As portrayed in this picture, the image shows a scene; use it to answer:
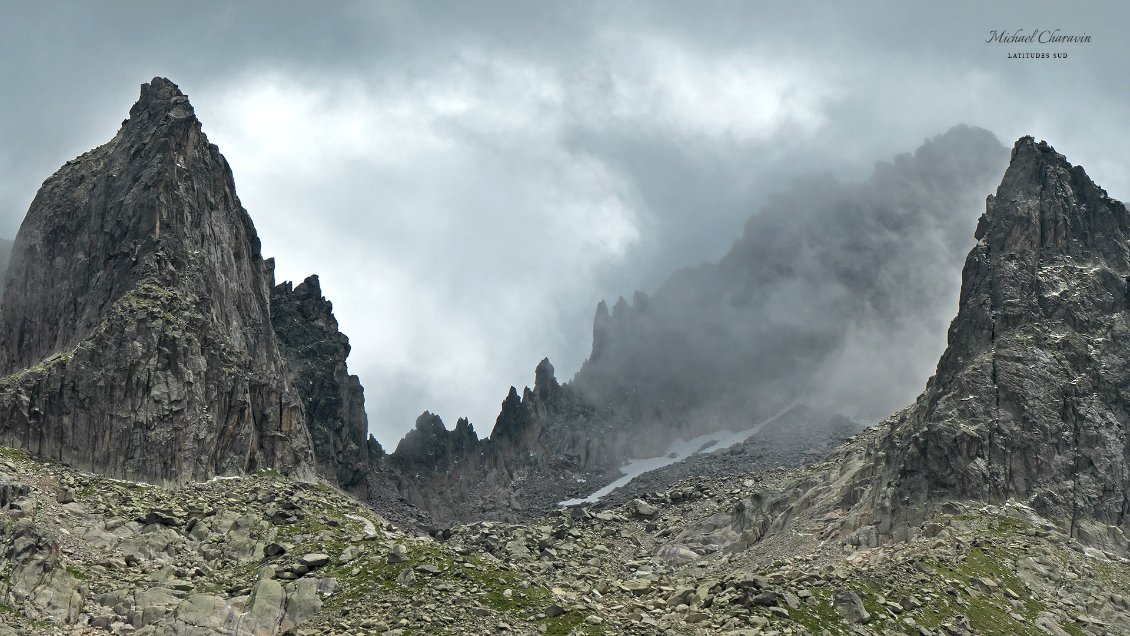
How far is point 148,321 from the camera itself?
129m

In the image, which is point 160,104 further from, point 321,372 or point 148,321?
point 321,372

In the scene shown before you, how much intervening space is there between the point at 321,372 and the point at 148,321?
203 feet

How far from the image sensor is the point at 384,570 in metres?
89.8

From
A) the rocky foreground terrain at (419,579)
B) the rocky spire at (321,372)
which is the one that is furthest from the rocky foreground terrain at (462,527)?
the rocky spire at (321,372)

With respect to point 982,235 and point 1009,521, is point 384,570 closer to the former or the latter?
point 1009,521

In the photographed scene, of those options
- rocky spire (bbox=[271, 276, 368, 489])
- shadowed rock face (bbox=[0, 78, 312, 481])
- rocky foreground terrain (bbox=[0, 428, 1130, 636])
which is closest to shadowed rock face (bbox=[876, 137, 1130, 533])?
rocky foreground terrain (bbox=[0, 428, 1130, 636])

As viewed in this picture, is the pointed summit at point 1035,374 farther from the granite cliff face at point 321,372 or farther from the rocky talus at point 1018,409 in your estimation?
the granite cliff face at point 321,372

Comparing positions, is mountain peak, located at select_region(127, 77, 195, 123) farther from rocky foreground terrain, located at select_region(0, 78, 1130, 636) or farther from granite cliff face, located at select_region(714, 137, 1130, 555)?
granite cliff face, located at select_region(714, 137, 1130, 555)

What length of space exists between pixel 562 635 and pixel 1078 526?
5874 cm

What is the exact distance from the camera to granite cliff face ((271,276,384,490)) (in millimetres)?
186125

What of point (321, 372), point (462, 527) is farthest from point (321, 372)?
point (462, 527)

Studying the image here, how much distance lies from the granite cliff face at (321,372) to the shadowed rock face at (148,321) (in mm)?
25087

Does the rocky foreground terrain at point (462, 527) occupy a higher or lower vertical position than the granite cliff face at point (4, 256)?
lower

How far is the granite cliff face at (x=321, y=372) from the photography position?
186125mm
